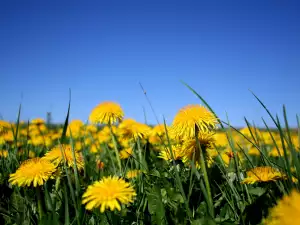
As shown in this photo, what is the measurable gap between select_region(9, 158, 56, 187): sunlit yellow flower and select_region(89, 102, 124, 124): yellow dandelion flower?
1865 millimetres

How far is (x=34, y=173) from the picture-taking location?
1964mm

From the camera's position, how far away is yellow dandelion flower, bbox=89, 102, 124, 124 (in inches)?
154

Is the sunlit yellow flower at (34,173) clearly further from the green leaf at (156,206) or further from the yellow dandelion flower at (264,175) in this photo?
the yellow dandelion flower at (264,175)

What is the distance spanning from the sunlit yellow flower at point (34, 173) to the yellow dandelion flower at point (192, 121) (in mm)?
963

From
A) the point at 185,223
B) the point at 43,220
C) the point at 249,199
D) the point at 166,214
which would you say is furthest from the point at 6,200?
the point at 249,199

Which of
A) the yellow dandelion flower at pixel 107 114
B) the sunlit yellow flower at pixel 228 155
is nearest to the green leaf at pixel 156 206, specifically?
the sunlit yellow flower at pixel 228 155

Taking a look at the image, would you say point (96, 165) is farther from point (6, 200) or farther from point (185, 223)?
point (185, 223)

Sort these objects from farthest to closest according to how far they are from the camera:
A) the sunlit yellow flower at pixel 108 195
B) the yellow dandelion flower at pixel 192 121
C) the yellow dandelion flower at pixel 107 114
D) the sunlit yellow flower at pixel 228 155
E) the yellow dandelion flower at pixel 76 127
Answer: the yellow dandelion flower at pixel 76 127 → the yellow dandelion flower at pixel 107 114 → the sunlit yellow flower at pixel 228 155 → the yellow dandelion flower at pixel 192 121 → the sunlit yellow flower at pixel 108 195

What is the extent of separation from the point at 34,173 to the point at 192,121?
118cm

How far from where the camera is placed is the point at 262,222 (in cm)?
165

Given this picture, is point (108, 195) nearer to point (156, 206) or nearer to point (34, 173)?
point (156, 206)

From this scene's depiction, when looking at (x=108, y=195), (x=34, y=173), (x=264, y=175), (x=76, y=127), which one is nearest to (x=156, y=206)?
(x=108, y=195)

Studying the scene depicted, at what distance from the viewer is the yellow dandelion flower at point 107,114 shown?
12.8ft

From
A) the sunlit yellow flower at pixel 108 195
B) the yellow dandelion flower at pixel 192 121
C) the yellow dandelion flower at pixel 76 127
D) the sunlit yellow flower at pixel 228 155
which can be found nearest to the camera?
the sunlit yellow flower at pixel 108 195
